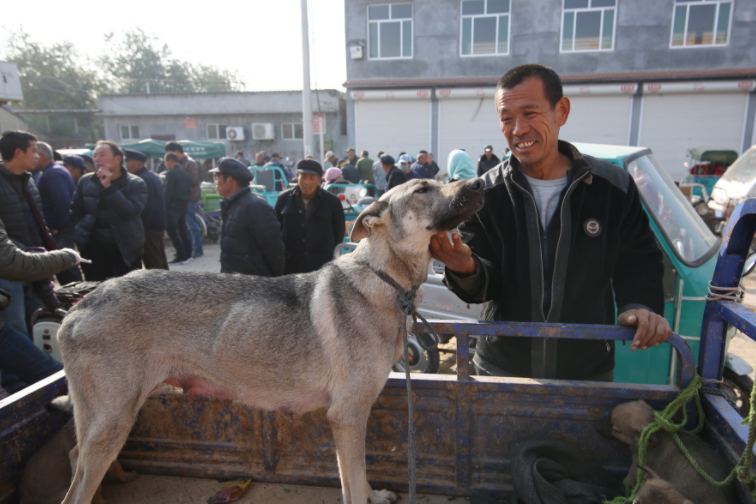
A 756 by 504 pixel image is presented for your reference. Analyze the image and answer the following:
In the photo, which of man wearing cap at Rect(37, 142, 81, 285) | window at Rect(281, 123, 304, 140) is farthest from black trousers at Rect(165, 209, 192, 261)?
window at Rect(281, 123, 304, 140)

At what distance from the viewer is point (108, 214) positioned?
5.87 meters

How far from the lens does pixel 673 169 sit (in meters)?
20.3

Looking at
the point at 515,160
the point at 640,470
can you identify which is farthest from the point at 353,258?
the point at 640,470

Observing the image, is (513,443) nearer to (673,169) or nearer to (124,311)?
(124,311)

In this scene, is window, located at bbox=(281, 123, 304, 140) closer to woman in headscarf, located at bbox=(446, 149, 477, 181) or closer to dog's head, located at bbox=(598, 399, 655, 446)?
woman in headscarf, located at bbox=(446, 149, 477, 181)

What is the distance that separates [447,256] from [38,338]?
4.49m

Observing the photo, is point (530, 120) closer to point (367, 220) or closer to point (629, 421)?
point (367, 220)

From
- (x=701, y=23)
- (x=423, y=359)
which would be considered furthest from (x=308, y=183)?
(x=701, y=23)

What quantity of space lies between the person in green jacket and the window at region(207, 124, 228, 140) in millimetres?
28768

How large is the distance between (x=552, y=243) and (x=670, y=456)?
1.21 meters

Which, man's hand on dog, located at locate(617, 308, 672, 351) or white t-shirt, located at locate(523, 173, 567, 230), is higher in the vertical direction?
white t-shirt, located at locate(523, 173, 567, 230)

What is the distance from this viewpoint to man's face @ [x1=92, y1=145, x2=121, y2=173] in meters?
5.66

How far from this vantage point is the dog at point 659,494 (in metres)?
2.01

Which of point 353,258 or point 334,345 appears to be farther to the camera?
point 353,258
